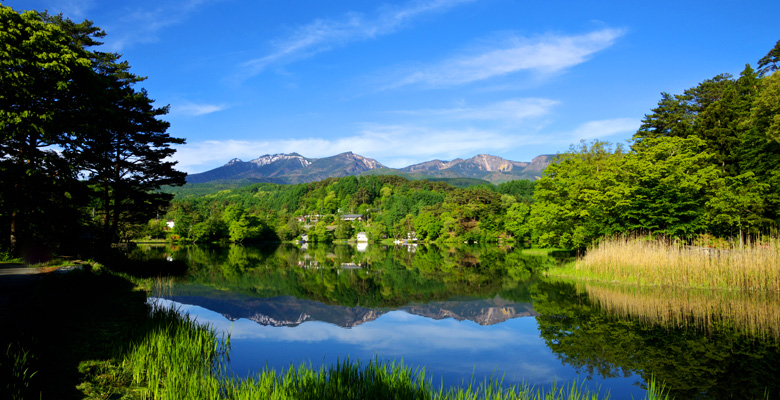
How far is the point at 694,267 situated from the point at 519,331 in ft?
30.5

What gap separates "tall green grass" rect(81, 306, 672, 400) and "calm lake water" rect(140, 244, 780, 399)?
108 centimetres

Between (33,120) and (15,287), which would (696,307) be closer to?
(15,287)

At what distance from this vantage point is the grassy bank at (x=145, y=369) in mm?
5352

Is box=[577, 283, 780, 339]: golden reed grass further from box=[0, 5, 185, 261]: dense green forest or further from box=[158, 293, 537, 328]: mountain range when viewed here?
box=[0, 5, 185, 261]: dense green forest

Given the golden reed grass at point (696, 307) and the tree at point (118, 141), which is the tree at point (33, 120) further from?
the golden reed grass at point (696, 307)

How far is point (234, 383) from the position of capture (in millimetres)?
6430

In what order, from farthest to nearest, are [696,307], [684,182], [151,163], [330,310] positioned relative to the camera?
[151,163], [684,182], [330,310], [696,307]

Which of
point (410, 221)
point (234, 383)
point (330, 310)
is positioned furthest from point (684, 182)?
point (410, 221)

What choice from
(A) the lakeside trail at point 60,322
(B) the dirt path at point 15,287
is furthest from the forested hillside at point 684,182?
(B) the dirt path at point 15,287

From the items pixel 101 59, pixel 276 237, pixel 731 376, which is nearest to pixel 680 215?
pixel 731 376

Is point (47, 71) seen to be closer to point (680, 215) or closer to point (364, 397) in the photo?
point (364, 397)

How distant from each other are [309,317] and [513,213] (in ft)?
163

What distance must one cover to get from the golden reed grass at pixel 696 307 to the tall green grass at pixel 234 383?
6.22 metres

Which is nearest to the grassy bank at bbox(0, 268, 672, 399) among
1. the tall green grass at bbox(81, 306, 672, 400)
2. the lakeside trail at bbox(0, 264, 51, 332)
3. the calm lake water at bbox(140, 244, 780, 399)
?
the tall green grass at bbox(81, 306, 672, 400)
